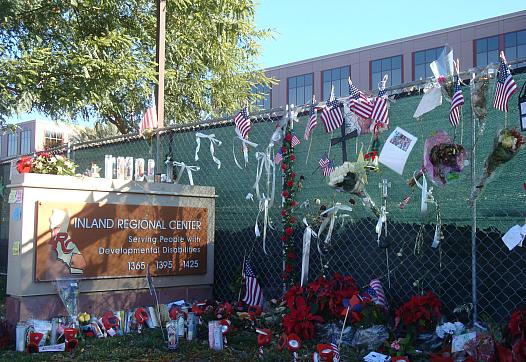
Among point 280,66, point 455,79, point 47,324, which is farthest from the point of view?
point 280,66

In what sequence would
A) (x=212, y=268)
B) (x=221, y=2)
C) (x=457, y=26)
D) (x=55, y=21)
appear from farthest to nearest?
(x=457, y=26)
(x=221, y=2)
(x=55, y=21)
(x=212, y=268)

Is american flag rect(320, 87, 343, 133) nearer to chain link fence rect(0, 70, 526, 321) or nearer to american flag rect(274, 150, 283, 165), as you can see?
chain link fence rect(0, 70, 526, 321)

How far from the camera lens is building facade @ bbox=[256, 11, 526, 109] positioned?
4516 cm

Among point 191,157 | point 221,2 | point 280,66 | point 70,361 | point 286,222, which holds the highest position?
point 280,66

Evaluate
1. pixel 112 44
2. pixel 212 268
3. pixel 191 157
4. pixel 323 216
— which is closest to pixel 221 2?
pixel 112 44

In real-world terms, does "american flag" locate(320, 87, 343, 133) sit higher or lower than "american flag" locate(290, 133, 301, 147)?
higher

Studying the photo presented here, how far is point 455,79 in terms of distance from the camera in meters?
4.46

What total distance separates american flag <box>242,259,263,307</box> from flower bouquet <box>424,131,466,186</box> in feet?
7.69

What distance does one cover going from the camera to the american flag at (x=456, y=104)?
4341 mm

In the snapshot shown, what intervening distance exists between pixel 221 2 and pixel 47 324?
858 cm

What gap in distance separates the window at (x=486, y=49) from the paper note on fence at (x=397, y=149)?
145 feet

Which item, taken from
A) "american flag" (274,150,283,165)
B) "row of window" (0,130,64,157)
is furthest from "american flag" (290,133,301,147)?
"row of window" (0,130,64,157)

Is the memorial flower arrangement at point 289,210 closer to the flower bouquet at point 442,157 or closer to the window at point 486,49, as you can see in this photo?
the flower bouquet at point 442,157

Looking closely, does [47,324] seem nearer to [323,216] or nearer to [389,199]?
[323,216]
